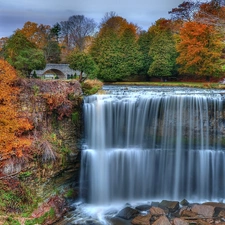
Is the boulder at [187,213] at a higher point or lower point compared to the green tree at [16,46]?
lower

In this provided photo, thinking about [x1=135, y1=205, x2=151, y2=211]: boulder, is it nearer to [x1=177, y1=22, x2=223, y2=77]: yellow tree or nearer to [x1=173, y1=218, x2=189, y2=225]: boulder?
[x1=173, y1=218, x2=189, y2=225]: boulder

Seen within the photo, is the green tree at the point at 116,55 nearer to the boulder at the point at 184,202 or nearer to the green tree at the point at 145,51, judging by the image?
the green tree at the point at 145,51

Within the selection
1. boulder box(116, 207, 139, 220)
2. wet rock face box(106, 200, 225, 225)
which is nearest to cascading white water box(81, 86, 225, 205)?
wet rock face box(106, 200, 225, 225)

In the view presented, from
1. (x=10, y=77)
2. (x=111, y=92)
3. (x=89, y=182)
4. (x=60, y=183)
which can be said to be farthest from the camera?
(x=111, y=92)

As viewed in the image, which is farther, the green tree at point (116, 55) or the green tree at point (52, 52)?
the green tree at point (52, 52)

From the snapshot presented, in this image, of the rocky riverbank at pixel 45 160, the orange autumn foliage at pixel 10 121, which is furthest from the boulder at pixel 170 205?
the orange autumn foliage at pixel 10 121

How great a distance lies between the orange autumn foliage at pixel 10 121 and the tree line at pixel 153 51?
5.98 m

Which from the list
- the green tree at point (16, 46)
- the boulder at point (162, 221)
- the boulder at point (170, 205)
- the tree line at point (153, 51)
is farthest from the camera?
the green tree at point (16, 46)

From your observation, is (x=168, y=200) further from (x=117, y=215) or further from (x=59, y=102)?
(x=59, y=102)

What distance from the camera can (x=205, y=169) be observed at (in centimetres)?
1287

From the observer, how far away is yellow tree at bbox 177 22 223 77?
72.0 feet

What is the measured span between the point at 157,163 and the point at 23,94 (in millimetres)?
6950

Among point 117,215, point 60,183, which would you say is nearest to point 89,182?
point 60,183

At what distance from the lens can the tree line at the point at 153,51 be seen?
17.6 meters
